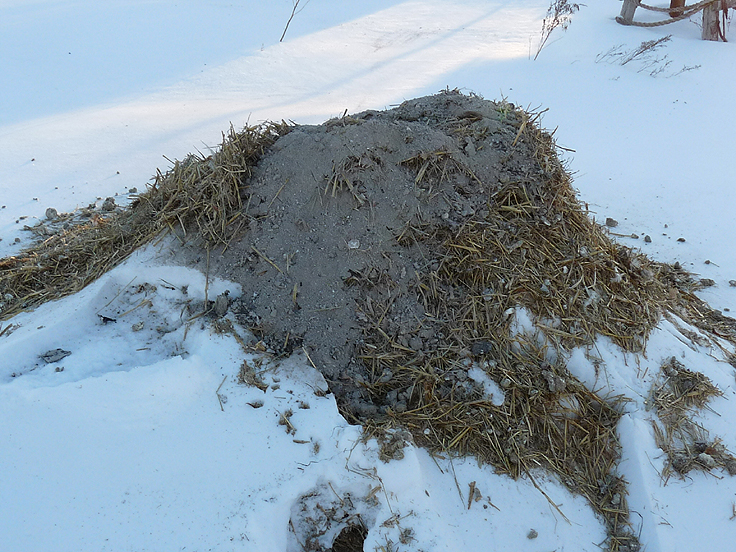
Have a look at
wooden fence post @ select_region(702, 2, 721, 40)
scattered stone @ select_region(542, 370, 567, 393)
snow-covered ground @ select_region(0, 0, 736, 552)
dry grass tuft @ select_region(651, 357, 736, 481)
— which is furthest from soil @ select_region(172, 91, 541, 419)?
wooden fence post @ select_region(702, 2, 721, 40)

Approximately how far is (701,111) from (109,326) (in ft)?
26.9

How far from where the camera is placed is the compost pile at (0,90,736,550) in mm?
2408

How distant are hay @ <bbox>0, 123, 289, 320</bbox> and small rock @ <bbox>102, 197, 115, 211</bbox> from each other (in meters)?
1.02

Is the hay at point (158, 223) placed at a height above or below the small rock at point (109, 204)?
above

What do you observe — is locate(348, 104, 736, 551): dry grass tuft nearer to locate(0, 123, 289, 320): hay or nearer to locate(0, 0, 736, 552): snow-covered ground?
locate(0, 0, 736, 552): snow-covered ground

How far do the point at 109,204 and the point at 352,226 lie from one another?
247 cm

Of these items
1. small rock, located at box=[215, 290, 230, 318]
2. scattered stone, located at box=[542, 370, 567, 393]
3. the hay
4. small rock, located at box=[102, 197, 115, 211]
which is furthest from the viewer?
small rock, located at box=[102, 197, 115, 211]

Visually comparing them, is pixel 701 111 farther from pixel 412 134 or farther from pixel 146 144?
pixel 146 144

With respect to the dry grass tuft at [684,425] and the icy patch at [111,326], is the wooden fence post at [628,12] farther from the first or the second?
the icy patch at [111,326]

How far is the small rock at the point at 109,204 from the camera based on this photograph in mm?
4168

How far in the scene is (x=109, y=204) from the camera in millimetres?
4191

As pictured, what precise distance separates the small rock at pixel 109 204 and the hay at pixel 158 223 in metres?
1.02

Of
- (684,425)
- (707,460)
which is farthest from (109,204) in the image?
(707,460)

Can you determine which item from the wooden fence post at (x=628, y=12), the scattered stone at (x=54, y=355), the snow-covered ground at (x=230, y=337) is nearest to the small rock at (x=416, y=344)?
the snow-covered ground at (x=230, y=337)
